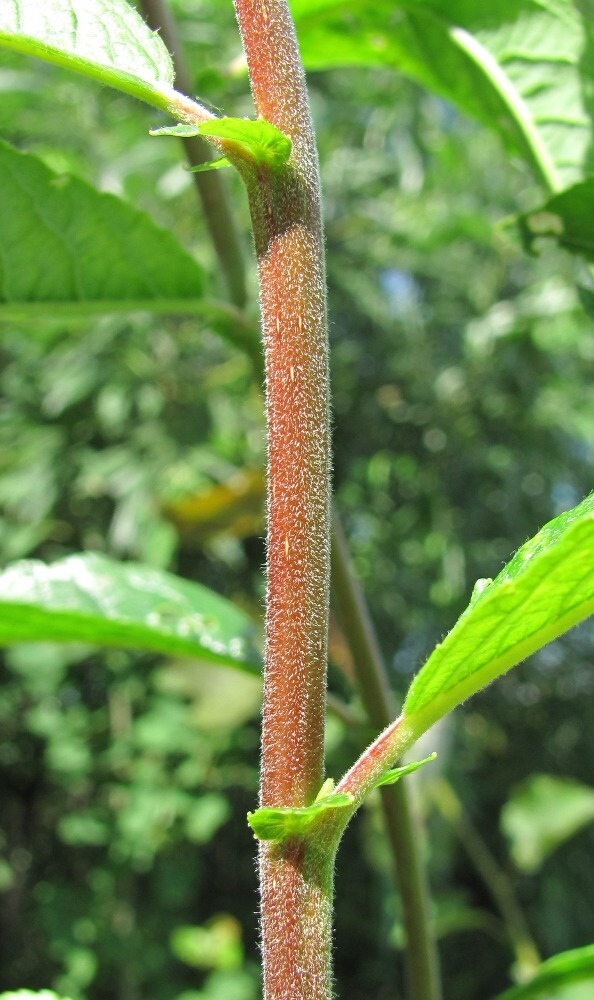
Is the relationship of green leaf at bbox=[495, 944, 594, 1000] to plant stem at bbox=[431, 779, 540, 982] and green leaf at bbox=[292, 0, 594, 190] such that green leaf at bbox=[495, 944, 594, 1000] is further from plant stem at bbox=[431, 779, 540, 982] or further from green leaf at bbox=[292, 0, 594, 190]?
plant stem at bbox=[431, 779, 540, 982]

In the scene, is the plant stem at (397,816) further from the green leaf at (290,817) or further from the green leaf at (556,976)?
the green leaf at (290,817)

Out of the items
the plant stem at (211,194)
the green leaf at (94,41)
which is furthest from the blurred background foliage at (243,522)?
the green leaf at (94,41)

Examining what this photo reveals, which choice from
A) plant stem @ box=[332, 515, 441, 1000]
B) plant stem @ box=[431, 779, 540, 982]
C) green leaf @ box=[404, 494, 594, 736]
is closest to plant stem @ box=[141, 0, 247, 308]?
plant stem @ box=[332, 515, 441, 1000]

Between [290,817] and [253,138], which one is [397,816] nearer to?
[290,817]

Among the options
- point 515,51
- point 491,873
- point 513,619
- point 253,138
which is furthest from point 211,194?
point 491,873

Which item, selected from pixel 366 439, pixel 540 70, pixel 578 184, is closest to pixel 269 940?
pixel 578 184

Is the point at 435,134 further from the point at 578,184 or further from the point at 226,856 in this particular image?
the point at 578,184
